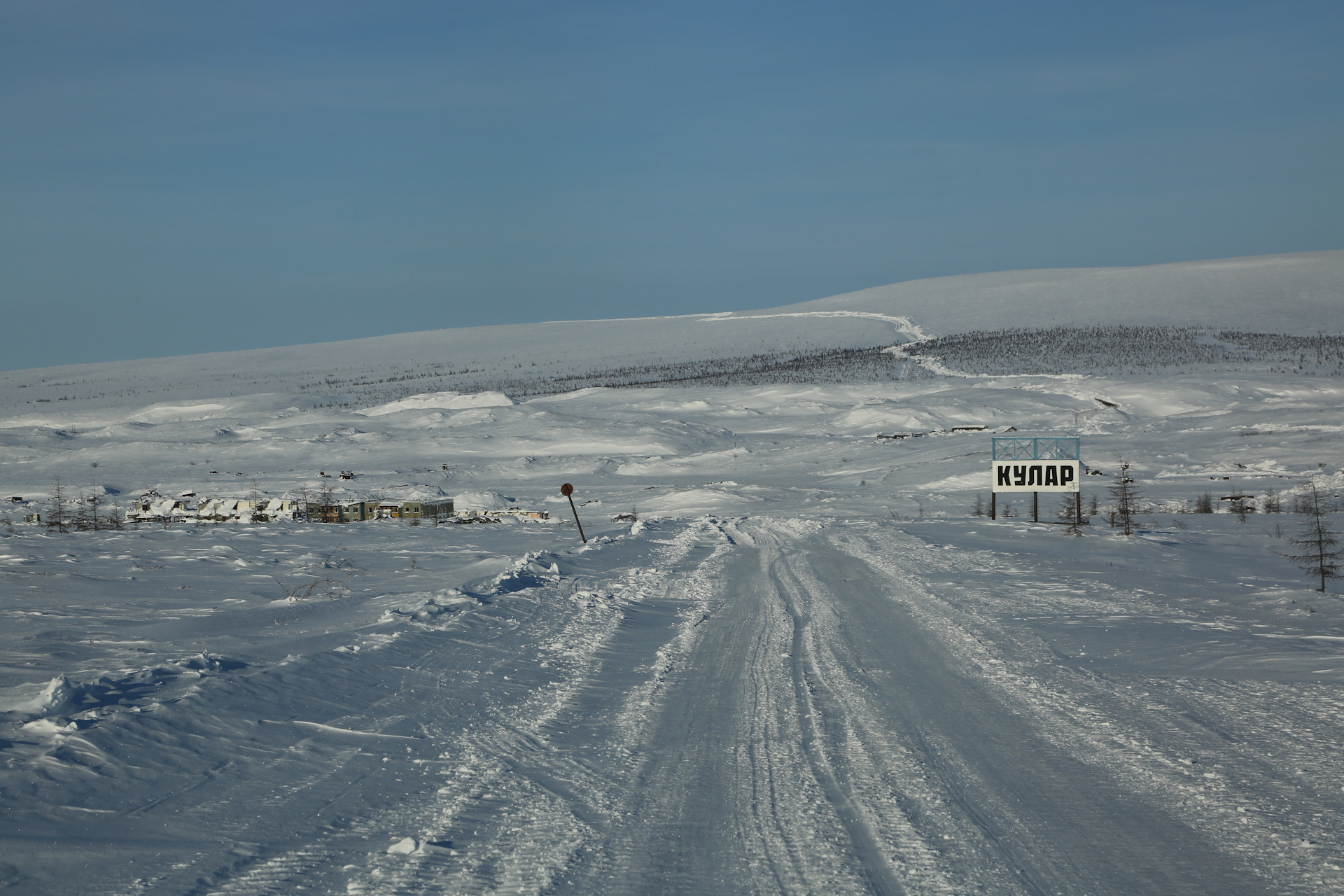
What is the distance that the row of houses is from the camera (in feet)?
74.7

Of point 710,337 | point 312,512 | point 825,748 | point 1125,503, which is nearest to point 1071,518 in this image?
point 1125,503

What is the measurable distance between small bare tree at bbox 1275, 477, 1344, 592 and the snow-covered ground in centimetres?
38

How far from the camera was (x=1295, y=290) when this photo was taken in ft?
308

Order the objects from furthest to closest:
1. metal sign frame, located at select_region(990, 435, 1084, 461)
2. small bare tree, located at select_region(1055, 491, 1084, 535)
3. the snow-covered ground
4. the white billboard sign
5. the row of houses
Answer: metal sign frame, located at select_region(990, 435, 1084, 461) → the row of houses → the white billboard sign → small bare tree, located at select_region(1055, 491, 1084, 535) → the snow-covered ground

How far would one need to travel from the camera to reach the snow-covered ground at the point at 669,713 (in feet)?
11.5

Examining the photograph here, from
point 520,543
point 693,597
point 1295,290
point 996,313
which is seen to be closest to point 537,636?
point 693,597

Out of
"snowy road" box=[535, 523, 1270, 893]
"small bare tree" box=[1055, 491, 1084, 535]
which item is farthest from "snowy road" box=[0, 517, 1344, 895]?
"small bare tree" box=[1055, 491, 1084, 535]

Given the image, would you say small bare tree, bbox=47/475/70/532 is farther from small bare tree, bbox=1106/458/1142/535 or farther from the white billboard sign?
small bare tree, bbox=1106/458/1142/535

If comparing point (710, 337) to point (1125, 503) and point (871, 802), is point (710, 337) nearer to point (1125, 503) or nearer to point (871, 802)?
point (1125, 503)

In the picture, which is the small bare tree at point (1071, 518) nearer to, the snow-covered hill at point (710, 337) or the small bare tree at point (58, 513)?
the small bare tree at point (58, 513)

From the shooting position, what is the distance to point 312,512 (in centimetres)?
2323

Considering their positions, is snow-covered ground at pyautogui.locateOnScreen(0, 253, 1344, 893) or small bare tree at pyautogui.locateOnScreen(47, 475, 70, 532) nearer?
snow-covered ground at pyautogui.locateOnScreen(0, 253, 1344, 893)

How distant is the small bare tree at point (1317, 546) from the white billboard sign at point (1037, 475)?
12.5 ft

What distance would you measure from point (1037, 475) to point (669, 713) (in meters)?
15.2
